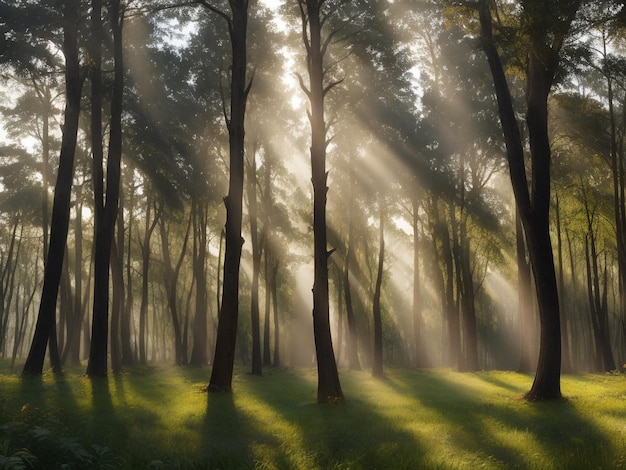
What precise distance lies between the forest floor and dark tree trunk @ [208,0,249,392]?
88cm

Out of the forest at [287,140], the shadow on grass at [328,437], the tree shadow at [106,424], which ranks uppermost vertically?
the forest at [287,140]

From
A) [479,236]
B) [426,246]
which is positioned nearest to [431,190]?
[479,236]

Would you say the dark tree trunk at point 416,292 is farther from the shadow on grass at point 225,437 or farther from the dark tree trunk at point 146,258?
the shadow on grass at point 225,437

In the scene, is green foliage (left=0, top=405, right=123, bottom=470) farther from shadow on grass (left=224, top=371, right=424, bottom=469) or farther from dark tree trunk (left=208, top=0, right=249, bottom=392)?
dark tree trunk (left=208, top=0, right=249, bottom=392)

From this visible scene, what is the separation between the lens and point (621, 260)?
25781 millimetres

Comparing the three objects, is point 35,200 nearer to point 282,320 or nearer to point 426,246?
point 426,246

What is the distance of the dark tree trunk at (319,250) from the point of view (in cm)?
1405

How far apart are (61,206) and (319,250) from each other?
9.14 meters

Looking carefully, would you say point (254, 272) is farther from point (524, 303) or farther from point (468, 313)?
point (524, 303)

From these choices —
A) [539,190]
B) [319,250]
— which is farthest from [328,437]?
[539,190]

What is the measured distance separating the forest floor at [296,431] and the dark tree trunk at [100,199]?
2824mm

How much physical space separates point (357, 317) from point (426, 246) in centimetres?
1290

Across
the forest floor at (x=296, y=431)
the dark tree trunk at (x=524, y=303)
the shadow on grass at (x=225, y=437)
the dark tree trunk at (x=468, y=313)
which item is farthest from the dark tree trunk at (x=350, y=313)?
the shadow on grass at (x=225, y=437)

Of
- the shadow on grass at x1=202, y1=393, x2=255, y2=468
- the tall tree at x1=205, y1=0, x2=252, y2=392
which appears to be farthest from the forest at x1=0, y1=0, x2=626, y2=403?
the shadow on grass at x1=202, y1=393, x2=255, y2=468
